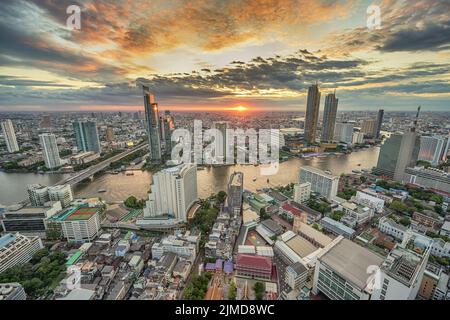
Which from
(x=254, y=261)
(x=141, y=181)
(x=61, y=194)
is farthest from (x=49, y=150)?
(x=254, y=261)

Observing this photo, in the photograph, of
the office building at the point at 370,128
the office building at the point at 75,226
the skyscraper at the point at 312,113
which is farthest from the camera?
the office building at the point at 370,128

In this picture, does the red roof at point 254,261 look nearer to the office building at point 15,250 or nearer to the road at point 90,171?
the office building at point 15,250

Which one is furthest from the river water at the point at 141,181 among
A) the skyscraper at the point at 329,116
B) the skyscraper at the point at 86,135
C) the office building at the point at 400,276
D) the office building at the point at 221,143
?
the office building at the point at 400,276

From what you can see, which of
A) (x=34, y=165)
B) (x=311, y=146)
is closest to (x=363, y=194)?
(x=311, y=146)

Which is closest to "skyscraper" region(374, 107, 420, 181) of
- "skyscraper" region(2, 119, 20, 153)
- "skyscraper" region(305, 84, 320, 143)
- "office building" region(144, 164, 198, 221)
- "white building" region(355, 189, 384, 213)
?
"white building" region(355, 189, 384, 213)

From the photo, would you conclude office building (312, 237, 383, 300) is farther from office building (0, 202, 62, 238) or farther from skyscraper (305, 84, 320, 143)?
skyscraper (305, 84, 320, 143)

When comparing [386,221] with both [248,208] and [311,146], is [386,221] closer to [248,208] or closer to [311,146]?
[248,208]

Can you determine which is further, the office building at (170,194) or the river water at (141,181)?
the river water at (141,181)


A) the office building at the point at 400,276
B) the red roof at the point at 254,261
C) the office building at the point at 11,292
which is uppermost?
the office building at the point at 400,276
